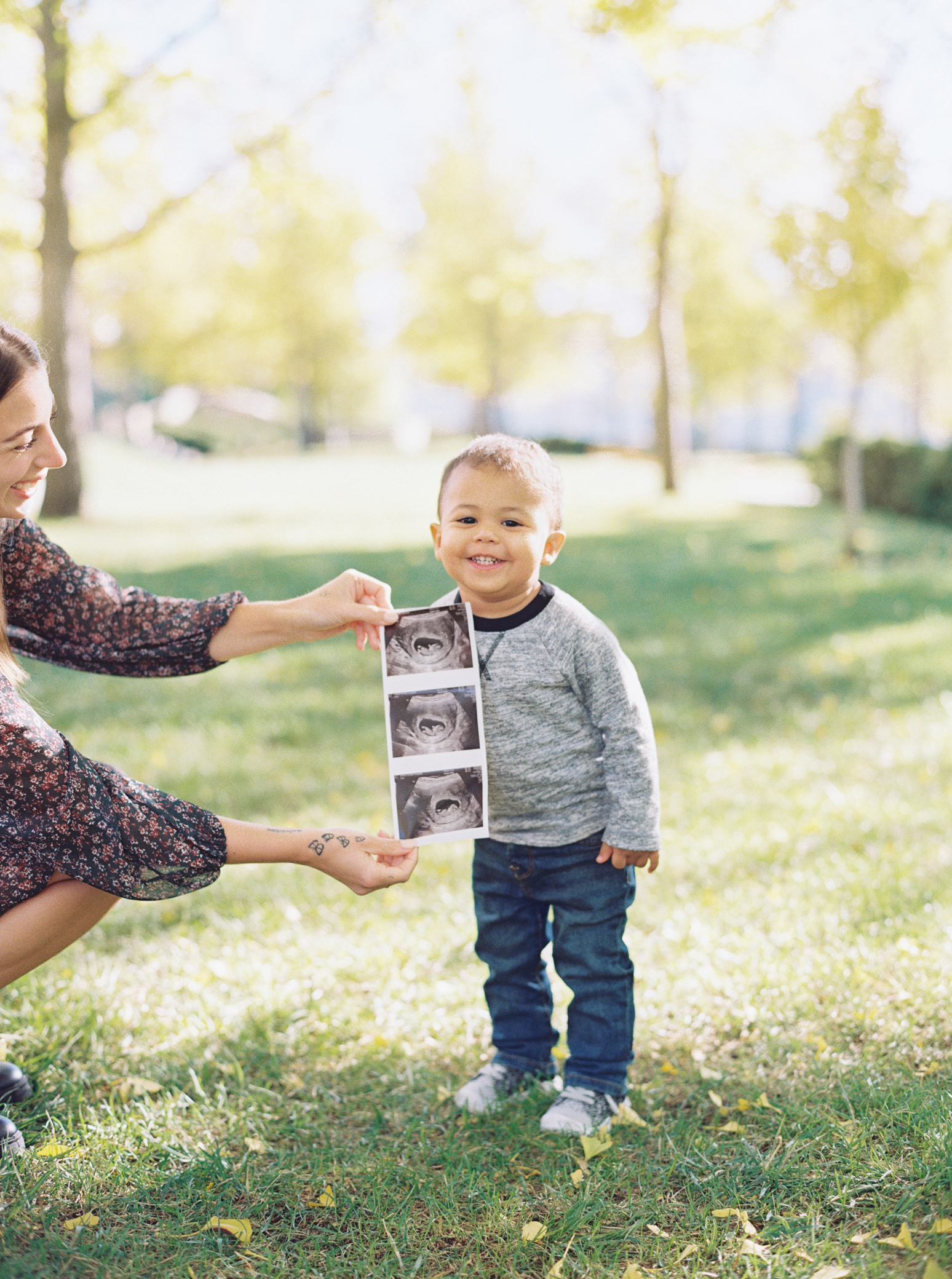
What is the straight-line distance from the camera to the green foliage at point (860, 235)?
1078cm

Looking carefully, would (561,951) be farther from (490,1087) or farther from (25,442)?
(25,442)

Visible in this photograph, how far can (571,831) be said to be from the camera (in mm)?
2646

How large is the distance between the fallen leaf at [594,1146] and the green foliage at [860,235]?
1046cm

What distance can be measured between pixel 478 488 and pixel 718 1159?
5.28ft

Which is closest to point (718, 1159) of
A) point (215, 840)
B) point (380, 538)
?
point (215, 840)

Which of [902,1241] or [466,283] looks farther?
[466,283]

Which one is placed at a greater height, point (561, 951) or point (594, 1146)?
point (561, 951)

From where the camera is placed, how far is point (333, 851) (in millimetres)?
2500

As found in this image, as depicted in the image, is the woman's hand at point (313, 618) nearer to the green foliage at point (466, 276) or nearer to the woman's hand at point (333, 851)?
the woman's hand at point (333, 851)

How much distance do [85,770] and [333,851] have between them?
0.56 metres

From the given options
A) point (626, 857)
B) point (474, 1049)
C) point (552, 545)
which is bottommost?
point (474, 1049)

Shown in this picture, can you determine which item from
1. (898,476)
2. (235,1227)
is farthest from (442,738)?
(898,476)

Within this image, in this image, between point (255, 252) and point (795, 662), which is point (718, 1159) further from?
point (255, 252)

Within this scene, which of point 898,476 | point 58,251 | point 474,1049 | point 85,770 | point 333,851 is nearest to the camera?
point 85,770
